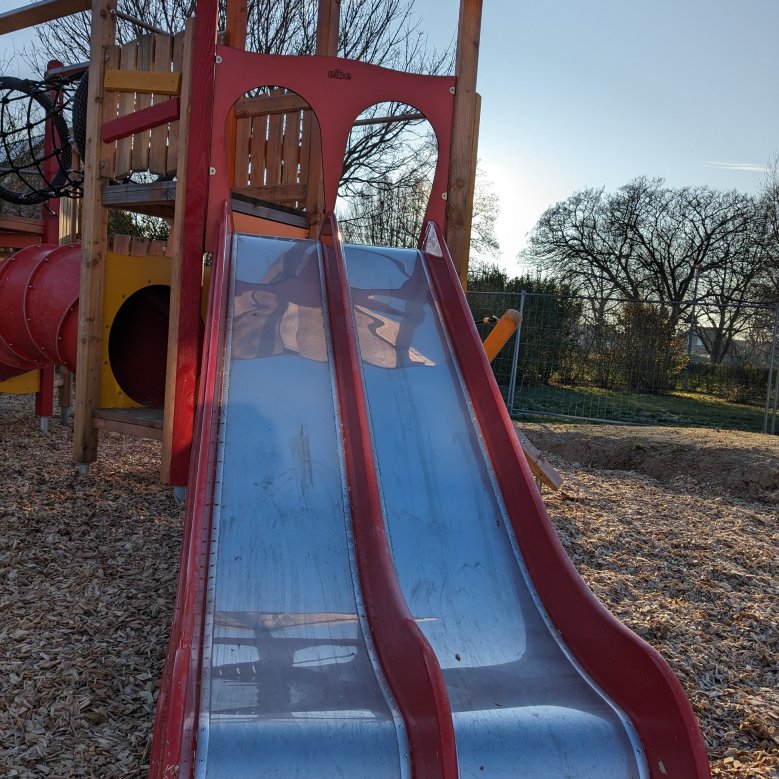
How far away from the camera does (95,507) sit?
4625 millimetres

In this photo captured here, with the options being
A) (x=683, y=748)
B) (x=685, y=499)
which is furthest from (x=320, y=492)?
(x=685, y=499)

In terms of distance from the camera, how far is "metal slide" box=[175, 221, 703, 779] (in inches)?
74.1

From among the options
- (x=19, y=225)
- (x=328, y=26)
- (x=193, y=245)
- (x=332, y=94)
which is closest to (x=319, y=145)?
(x=328, y=26)

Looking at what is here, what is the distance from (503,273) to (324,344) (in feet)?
40.4

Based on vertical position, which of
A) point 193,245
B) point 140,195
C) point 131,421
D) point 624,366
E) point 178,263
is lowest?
point 131,421

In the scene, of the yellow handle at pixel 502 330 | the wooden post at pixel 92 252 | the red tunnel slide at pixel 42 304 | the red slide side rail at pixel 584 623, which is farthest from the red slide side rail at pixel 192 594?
the red tunnel slide at pixel 42 304

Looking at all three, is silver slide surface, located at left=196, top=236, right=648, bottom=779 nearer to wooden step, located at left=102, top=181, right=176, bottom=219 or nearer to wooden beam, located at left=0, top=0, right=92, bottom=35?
wooden step, located at left=102, top=181, right=176, bottom=219

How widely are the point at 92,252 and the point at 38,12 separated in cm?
249

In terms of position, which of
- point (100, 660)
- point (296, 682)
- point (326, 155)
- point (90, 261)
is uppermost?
point (326, 155)

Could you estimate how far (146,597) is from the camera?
130 inches

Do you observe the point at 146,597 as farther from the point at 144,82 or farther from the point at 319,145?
the point at 319,145

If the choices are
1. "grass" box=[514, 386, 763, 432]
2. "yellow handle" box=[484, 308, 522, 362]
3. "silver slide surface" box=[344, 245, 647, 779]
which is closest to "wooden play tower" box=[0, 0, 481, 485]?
"yellow handle" box=[484, 308, 522, 362]

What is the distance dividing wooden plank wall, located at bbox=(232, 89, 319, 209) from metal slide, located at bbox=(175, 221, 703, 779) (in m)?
2.29

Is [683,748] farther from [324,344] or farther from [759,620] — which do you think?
[324,344]
